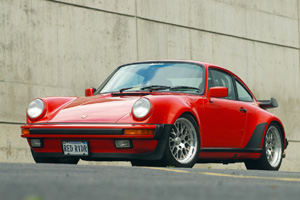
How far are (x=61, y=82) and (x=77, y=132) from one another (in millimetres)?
6072

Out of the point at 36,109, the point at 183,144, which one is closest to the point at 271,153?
the point at 183,144

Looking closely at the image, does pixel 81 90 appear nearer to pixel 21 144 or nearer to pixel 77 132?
pixel 21 144

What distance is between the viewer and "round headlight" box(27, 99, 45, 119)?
8852 millimetres

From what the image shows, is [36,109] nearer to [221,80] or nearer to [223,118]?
[223,118]

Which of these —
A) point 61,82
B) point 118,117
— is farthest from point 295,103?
point 118,117

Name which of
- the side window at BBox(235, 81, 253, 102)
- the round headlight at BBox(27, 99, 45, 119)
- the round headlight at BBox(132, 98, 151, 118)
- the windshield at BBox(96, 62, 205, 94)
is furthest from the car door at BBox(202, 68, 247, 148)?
the round headlight at BBox(27, 99, 45, 119)

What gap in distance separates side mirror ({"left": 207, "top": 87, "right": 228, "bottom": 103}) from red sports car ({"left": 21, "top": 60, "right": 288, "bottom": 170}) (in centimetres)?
1

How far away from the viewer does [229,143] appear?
9539 millimetres

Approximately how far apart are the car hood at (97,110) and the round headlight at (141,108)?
4.8 inches

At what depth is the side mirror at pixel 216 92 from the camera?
9.15 metres

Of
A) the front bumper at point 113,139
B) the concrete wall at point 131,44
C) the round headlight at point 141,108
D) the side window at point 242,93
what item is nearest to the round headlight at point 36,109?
the front bumper at point 113,139

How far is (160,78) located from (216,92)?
0.74 meters

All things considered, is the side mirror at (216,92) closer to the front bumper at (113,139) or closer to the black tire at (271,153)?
the front bumper at (113,139)

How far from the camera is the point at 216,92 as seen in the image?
9.19 meters
